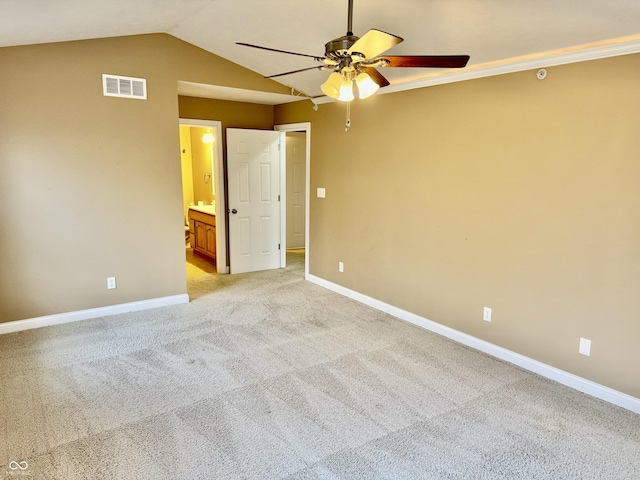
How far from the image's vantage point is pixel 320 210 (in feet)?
17.4

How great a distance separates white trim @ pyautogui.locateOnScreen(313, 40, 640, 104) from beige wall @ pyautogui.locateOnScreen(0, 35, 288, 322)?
2167 mm

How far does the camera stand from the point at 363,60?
2.27 m

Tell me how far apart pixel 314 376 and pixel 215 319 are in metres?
1.53

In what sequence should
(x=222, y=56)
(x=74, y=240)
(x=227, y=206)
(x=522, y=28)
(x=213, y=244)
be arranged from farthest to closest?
(x=213, y=244), (x=227, y=206), (x=222, y=56), (x=74, y=240), (x=522, y=28)

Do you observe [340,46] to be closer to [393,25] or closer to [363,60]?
[363,60]

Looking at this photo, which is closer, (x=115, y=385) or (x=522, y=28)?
(x=522, y=28)

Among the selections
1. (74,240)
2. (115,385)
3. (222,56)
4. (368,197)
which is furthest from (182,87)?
(115,385)

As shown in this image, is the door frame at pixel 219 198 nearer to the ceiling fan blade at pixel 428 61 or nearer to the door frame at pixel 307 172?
the door frame at pixel 307 172

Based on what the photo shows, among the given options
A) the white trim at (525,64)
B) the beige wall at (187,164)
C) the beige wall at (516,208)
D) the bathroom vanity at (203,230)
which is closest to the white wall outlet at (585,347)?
the beige wall at (516,208)

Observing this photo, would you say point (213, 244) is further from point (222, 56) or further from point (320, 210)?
point (222, 56)

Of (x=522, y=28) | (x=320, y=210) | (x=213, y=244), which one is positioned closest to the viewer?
(x=522, y=28)

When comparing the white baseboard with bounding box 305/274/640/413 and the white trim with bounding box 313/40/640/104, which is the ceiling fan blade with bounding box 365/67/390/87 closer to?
the white trim with bounding box 313/40/640/104

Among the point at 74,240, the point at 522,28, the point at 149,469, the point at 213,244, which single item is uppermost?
the point at 522,28

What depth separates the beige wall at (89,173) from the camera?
3.60 metres
